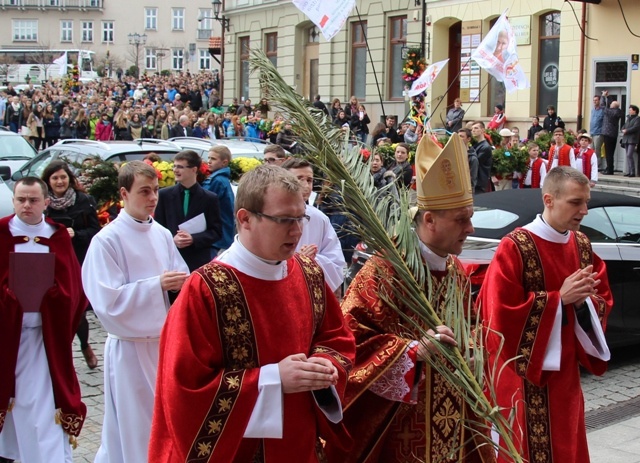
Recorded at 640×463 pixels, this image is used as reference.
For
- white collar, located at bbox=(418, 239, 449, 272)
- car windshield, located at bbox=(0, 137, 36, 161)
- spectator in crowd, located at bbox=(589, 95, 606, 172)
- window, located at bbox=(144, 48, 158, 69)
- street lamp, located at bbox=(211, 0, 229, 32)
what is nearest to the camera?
white collar, located at bbox=(418, 239, 449, 272)

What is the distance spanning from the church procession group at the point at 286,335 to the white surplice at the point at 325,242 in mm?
14

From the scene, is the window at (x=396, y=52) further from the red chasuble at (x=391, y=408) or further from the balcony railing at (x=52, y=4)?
the balcony railing at (x=52, y=4)

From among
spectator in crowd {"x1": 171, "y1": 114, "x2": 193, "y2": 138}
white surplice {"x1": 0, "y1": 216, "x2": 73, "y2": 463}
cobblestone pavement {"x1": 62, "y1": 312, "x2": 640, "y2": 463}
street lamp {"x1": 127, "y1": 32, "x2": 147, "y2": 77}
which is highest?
street lamp {"x1": 127, "y1": 32, "x2": 147, "y2": 77}

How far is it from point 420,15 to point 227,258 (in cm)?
2688

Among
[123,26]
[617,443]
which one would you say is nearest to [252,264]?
[617,443]

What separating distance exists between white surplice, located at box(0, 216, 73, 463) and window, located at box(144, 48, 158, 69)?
8625 centimetres

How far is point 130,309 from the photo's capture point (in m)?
5.07

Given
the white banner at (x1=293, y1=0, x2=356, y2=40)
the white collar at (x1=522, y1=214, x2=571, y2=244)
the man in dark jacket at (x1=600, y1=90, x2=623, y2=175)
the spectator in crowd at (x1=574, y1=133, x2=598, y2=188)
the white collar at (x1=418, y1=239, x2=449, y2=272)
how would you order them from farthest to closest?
the man in dark jacket at (x1=600, y1=90, x2=623, y2=175) → the spectator in crowd at (x1=574, y1=133, x2=598, y2=188) → the white banner at (x1=293, y1=0, x2=356, y2=40) → the white collar at (x1=522, y1=214, x2=571, y2=244) → the white collar at (x1=418, y1=239, x2=449, y2=272)

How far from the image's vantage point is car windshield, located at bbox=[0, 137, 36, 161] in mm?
16719

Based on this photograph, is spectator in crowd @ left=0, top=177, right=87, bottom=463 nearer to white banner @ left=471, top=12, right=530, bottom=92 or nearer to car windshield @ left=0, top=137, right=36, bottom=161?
car windshield @ left=0, top=137, right=36, bottom=161

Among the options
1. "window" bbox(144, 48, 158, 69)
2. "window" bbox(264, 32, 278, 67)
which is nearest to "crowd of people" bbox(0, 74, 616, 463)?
"window" bbox(264, 32, 278, 67)

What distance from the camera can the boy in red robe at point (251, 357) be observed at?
319 cm

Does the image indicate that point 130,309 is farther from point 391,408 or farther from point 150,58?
point 150,58

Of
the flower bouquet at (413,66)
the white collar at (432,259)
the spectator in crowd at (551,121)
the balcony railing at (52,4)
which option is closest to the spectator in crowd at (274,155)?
the white collar at (432,259)
